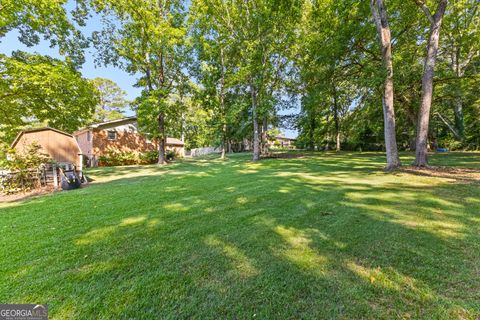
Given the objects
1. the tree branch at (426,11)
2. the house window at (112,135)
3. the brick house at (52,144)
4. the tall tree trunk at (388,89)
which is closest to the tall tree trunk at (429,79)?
the tree branch at (426,11)

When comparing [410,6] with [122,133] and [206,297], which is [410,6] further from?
[122,133]

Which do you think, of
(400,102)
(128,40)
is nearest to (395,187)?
(400,102)

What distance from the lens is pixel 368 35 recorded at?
34.6 feet

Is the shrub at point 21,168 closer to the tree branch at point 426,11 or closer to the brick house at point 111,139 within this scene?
the brick house at point 111,139

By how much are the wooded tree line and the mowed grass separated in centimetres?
687

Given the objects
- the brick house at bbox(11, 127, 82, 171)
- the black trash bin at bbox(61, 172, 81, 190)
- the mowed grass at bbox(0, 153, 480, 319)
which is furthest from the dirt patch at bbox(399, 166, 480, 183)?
the brick house at bbox(11, 127, 82, 171)

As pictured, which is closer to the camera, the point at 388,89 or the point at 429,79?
the point at 429,79

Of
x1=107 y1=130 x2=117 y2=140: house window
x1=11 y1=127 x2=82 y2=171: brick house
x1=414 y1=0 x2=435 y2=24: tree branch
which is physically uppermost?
x1=414 y1=0 x2=435 y2=24: tree branch

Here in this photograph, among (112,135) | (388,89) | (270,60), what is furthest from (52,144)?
(270,60)

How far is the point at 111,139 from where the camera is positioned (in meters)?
21.2

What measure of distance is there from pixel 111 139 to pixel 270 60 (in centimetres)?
1767

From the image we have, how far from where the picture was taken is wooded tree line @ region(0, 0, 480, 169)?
32.1 feet

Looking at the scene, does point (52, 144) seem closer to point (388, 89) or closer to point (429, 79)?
point (388, 89)

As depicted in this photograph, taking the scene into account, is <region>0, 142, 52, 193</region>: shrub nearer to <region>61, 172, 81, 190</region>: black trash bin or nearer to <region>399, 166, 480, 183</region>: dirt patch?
<region>61, 172, 81, 190</region>: black trash bin
